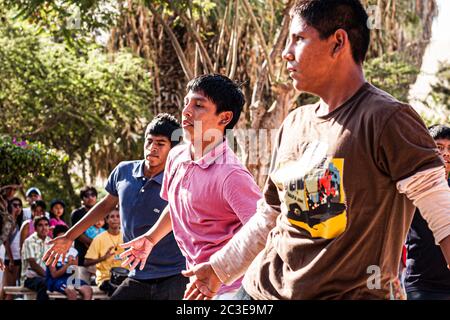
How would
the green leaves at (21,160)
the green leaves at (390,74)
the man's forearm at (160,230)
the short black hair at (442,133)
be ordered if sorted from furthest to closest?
the green leaves at (390,74), the green leaves at (21,160), the short black hair at (442,133), the man's forearm at (160,230)

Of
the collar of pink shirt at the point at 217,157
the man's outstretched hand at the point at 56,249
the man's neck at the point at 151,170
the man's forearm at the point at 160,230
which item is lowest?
the man's outstretched hand at the point at 56,249

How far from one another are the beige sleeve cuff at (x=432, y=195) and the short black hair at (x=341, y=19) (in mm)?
534

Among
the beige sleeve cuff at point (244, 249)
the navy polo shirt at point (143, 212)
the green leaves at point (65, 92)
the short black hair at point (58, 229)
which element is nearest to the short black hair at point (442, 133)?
the navy polo shirt at point (143, 212)

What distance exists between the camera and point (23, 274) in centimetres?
1058

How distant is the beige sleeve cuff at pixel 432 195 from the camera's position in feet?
8.98

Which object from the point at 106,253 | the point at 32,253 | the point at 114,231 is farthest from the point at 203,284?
the point at 32,253

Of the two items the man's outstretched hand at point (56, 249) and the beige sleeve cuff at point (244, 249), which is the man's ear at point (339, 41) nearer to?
the beige sleeve cuff at point (244, 249)

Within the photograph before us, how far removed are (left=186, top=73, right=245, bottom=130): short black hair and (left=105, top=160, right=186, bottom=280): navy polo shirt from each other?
1.29 meters

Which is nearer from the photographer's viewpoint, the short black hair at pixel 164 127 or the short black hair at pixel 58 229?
the short black hair at pixel 164 127

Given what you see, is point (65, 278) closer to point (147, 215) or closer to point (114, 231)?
point (114, 231)

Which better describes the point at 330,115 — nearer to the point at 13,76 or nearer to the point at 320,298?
the point at 320,298

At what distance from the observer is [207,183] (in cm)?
434

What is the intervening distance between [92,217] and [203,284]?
251 centimetres

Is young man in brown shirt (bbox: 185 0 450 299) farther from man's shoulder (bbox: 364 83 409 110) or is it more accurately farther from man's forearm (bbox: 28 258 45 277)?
man's forearm (bbox: 28 258 45 277)
